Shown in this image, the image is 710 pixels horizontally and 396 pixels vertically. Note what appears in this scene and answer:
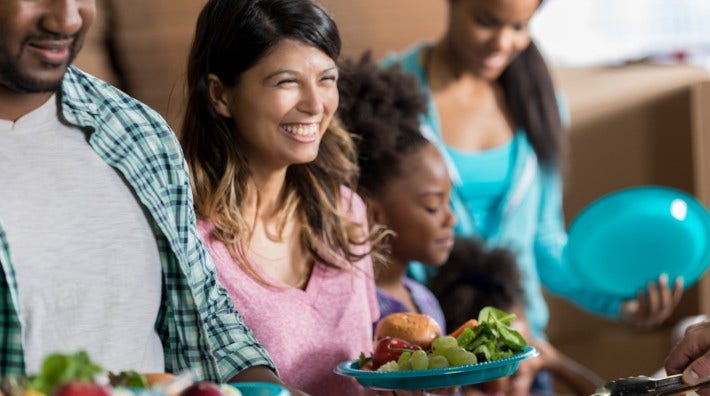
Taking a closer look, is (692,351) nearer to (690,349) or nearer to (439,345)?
(690,349)

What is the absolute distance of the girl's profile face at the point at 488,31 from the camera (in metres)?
2.63

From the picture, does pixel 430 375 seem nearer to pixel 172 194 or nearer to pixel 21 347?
pixel 172 194

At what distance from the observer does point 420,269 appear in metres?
2.56

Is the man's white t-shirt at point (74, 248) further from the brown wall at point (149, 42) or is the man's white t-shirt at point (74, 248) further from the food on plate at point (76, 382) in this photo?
the brown wall at point (149, 42)

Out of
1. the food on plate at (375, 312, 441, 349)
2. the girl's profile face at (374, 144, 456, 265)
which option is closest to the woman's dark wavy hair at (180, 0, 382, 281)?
the food on plate at (375, 312, 441, 349)

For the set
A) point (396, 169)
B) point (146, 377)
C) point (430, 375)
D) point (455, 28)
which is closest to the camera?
point (146, 377)

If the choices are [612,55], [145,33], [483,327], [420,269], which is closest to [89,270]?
[483,327]

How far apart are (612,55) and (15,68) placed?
286 cm

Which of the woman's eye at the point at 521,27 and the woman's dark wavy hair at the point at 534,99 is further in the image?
the woman's dark wavy hair at the point at 534,99

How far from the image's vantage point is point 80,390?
2.68 ft

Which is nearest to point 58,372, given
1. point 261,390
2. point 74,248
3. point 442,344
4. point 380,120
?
point 261,390

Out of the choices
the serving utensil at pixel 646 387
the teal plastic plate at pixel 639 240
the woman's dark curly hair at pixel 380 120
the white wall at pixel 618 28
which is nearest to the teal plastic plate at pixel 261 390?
the serving utensil at pixel 646 387

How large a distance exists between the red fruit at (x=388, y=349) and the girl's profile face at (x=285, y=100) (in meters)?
0.24

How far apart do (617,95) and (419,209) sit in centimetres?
157
